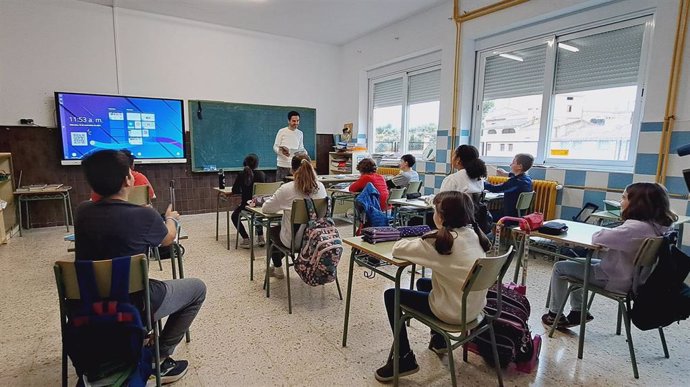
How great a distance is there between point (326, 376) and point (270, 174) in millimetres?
5483

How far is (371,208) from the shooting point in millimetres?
3406

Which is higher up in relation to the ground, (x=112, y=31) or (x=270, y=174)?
(x=112, y=31)

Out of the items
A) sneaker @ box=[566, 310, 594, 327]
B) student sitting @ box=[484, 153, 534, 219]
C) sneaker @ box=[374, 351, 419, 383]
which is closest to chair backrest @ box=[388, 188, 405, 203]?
student sitting @ box=[484, 153, 534, 219]

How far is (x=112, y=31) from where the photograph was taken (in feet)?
17.7

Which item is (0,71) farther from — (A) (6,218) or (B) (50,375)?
(B) (50,375)

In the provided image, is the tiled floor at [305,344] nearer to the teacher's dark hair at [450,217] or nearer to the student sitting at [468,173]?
the teacher's dark hair at [450,217]

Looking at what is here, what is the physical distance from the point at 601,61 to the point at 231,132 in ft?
18.3

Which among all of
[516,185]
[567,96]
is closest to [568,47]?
[567,96]

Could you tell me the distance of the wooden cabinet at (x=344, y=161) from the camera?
7.04 metres

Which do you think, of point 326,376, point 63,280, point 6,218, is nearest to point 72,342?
point 63,280

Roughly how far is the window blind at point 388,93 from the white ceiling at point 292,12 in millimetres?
1024

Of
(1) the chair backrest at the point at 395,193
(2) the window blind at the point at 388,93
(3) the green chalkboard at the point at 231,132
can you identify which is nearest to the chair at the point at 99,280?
(1) the chair backrest at the point at 395,193

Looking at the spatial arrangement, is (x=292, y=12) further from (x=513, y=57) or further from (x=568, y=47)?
(x=568, y=47)

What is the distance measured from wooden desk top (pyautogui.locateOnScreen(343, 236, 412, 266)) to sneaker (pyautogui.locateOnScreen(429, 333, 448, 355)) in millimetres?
678
